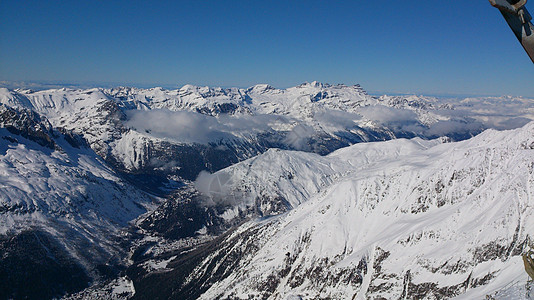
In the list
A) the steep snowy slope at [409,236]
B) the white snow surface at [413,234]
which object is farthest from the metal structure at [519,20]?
the steep snowy slope at [409,236]

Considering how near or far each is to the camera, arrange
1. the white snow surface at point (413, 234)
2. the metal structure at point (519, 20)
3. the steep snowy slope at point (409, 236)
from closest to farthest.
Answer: the metal structure at point (519, 20) → the white snow surface at point (413, 234) → the steep snowy slope at point (409, 236)

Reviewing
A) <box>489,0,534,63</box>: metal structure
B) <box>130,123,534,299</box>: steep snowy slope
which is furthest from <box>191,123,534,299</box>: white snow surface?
<box>489,0,534,63</box>: metal structure

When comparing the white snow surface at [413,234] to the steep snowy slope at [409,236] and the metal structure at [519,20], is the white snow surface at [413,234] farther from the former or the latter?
the metal structure at [519,20]

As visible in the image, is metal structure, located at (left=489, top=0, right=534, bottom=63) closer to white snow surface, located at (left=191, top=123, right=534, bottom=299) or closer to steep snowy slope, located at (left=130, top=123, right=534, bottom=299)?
white snow surface, located at (left=191, top=123, right=534, bottom=299)

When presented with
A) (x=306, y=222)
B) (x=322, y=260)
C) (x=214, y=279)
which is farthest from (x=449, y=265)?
(x=214, y=279)

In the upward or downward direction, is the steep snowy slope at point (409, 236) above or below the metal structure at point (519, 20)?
below

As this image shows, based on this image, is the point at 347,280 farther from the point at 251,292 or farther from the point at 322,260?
the point at 251,292

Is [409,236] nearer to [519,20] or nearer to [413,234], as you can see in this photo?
[413,234]

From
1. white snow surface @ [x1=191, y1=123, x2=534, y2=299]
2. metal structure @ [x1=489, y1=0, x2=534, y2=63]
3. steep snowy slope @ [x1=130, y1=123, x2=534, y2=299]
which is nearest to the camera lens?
A: metal structure @ [x1=489, y1=0, x2=534, y2=63]
